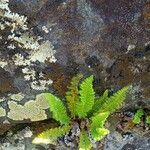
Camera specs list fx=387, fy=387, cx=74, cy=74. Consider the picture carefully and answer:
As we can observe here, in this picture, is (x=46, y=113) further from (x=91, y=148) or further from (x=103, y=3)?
(x=103, y=3)

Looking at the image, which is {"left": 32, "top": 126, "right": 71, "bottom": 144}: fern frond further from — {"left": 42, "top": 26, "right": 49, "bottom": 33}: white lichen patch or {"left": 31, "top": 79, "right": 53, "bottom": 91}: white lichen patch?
{"left": 42, "top": 26, "right": 49, "bottom": 33}: white lichen patch

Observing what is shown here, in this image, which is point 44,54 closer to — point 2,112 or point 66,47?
point 66,47

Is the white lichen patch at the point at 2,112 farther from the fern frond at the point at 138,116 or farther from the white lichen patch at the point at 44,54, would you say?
the fern frond at the point at 138,116

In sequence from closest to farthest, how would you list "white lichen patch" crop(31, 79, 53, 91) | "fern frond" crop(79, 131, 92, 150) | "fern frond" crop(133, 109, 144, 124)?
"white lichen patch" crop(31, 79, 53, 91) → "fern frond" crop(79, 131, 92, 150) → "fern frond" crop(133, 109, 144, 124)

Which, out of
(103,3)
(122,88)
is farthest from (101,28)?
(122,88)

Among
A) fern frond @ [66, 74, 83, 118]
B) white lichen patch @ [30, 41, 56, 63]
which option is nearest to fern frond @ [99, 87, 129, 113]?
fern frond @ [66, 74, 83, 118]

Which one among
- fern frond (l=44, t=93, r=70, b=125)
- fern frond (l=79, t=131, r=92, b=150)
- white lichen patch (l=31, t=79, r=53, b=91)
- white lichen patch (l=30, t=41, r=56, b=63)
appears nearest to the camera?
white lichen patch (l=30, t=41, r=56, b=63)

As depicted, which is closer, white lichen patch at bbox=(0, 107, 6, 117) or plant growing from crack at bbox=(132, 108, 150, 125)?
white lichen patch at bbox=(0, 107, 6, 117)
